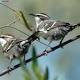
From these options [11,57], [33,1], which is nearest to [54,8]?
[33,1]

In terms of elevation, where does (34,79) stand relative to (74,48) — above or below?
above

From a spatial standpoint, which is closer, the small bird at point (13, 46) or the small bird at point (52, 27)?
the small bird at point (13, 46)

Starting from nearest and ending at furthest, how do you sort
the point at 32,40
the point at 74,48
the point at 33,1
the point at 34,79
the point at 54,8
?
the point at 34,79, the point at 32,40, the point at 74,48, the point at 33,1, the point at 54,8

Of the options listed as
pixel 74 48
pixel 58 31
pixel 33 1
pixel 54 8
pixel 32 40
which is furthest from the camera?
pixel 54 8

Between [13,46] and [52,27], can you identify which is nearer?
[13,46]

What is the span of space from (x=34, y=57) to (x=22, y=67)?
0.05m

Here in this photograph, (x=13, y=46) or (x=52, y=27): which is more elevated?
(x=13, y=46)

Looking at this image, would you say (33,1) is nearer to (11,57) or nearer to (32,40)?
(11,57)

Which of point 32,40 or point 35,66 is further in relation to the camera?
point 32,40

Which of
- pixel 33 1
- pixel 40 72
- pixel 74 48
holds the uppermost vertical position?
pixel 40 72

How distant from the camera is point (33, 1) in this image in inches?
226

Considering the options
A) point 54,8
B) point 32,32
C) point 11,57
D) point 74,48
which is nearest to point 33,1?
point 54,8

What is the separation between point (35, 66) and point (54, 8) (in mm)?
5452

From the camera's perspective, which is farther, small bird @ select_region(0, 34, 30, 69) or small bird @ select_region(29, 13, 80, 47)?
small bird @ select_region(29, 13, 80, 47)
